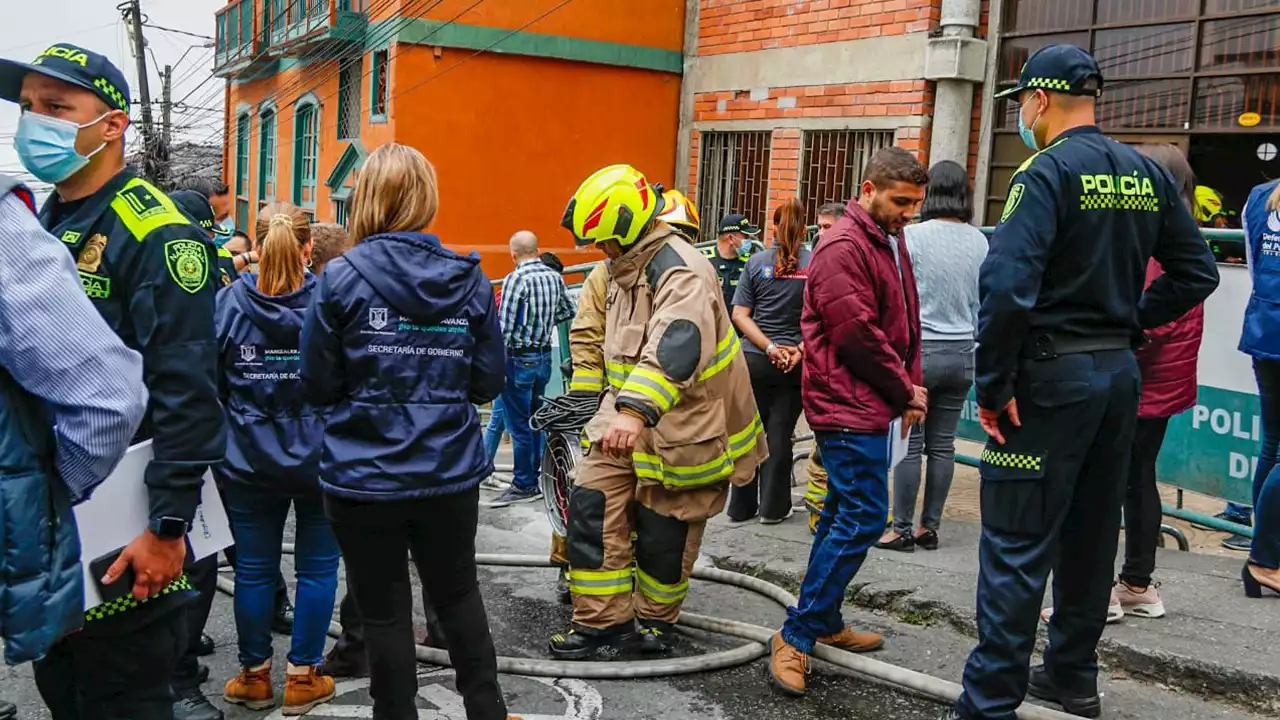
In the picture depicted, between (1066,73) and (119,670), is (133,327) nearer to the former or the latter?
(119,670)

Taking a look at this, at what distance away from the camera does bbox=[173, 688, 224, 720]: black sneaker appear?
429 cm

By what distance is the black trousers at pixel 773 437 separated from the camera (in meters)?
7.13

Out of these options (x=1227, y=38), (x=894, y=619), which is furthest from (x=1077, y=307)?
(x=1227, y=38)

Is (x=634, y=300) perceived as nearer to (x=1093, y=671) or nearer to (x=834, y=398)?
(x=834, y=398)

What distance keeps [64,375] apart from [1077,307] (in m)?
2.98

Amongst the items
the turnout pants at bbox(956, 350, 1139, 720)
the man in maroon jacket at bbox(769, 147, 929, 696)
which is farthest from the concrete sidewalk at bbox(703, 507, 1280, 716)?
the turnout pants at bbox(956, 350, 1139, 720)

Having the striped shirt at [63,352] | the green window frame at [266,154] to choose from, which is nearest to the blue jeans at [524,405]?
the striped shirt at [63,352]

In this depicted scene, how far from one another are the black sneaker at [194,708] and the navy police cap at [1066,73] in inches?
145

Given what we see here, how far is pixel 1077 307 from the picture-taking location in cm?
386

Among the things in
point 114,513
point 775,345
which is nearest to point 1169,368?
point 775,345

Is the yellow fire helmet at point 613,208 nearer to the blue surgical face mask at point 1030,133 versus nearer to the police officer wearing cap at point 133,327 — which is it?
the blue surgical face mask at point 1030,133

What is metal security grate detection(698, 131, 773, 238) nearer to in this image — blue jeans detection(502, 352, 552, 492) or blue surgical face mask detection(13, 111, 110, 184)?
blue jeans detection(502, 352, 552, 492)

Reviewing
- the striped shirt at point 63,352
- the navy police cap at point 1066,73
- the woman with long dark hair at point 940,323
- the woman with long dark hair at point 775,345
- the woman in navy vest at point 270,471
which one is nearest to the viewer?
the striped shirt at point 63,352

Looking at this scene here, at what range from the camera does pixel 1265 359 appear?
546 cm
